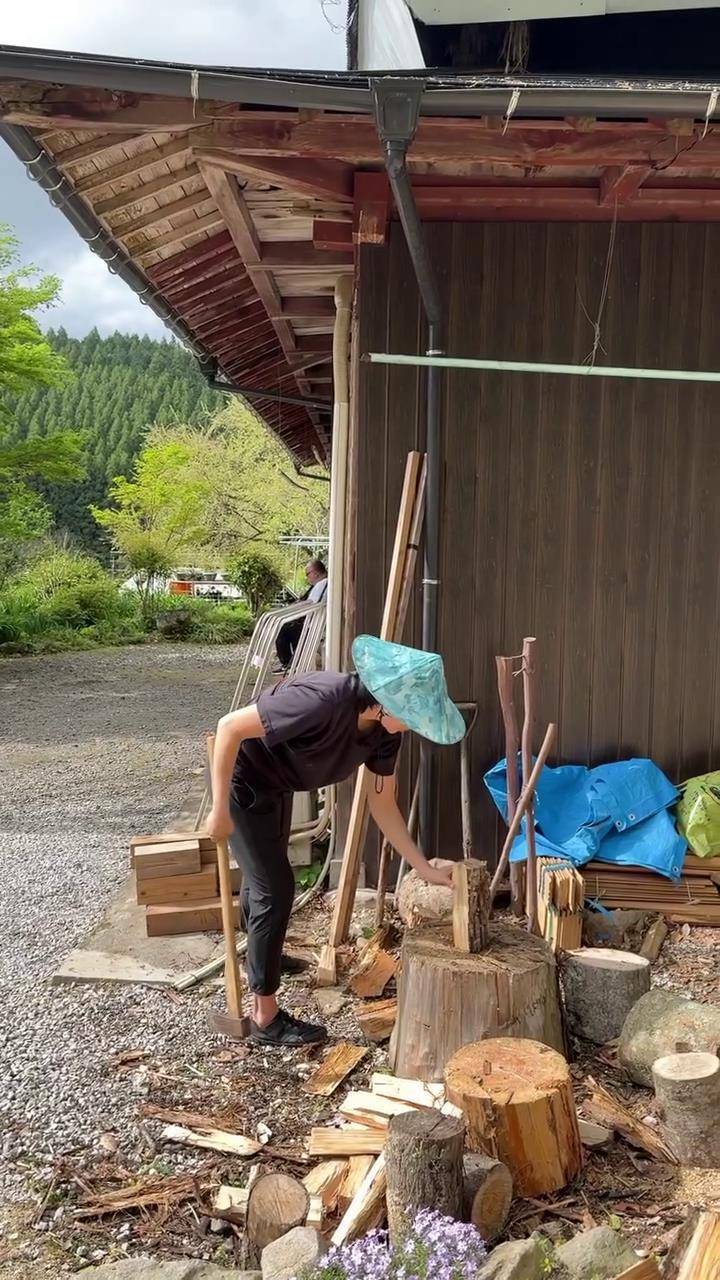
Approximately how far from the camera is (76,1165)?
288cm

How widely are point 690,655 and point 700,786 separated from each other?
2.38ft

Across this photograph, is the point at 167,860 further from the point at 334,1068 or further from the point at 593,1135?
the point at 593,1135

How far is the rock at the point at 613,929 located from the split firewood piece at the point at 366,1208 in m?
2.22

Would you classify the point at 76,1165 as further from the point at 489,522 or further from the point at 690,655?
the point at 690,655

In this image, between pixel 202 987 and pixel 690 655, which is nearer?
pixel 202 987

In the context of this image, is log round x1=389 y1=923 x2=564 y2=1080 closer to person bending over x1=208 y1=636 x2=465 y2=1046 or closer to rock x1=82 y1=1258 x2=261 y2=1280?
person bending over x1=208 y1=636 x2=465 y2=1046

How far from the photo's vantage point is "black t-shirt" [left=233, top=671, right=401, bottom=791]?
320 cm

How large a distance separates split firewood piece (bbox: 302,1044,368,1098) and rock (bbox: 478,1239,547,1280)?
1.18 metres

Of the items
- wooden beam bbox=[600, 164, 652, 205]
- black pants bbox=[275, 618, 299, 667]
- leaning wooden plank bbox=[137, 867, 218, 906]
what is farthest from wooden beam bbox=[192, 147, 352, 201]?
black pants bbox=[275, 618, 299, 667]

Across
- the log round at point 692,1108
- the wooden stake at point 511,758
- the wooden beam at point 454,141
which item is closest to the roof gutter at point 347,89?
the wooden beam at point 454,141

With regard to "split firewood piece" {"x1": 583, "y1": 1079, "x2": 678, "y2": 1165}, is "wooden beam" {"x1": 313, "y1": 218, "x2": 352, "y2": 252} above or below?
above

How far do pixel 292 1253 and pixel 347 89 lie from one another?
3658 millimetres

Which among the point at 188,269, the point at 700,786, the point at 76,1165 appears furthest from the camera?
the point at 188,269

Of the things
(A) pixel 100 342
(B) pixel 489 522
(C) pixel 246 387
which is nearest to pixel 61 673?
(C) pixel 246 387
